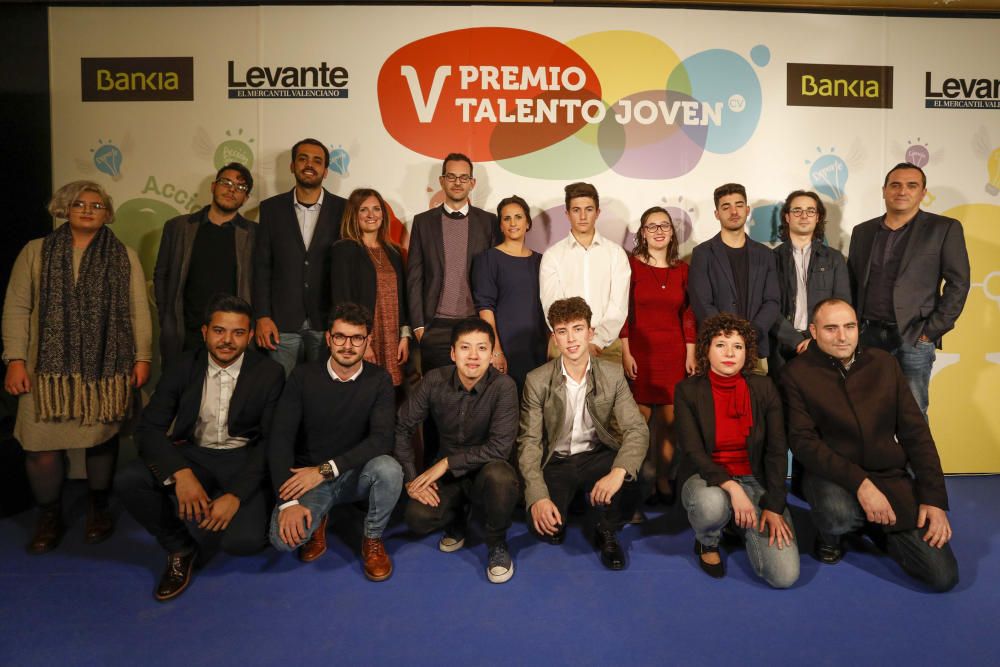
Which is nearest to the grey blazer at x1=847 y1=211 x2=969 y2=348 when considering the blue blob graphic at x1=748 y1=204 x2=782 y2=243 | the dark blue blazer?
the dark blue blazer

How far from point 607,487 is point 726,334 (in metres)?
0.89

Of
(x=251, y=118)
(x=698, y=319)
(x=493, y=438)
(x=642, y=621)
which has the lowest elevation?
(x=642, y=621)

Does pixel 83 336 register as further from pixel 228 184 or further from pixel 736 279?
pixel 736 279

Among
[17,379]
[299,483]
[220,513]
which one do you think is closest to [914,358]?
[299,483]

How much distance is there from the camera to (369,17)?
12.5 feet

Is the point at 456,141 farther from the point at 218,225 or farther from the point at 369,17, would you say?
the point at 218,225

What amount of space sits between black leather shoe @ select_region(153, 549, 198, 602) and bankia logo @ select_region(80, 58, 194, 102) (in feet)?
10.1

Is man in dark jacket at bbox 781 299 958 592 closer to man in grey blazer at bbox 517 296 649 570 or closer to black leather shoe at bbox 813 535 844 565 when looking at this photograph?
black leather shoe at bbox 813 535 844 565

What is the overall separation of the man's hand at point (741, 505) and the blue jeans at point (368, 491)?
4.77 feet

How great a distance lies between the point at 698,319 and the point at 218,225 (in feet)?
9.36

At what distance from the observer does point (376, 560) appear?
246 centimetres

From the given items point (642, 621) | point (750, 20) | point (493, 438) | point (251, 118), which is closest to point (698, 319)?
point (493, 438)

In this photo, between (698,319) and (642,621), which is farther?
(698,319)

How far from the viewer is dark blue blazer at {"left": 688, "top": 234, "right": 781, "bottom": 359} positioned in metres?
3.15
